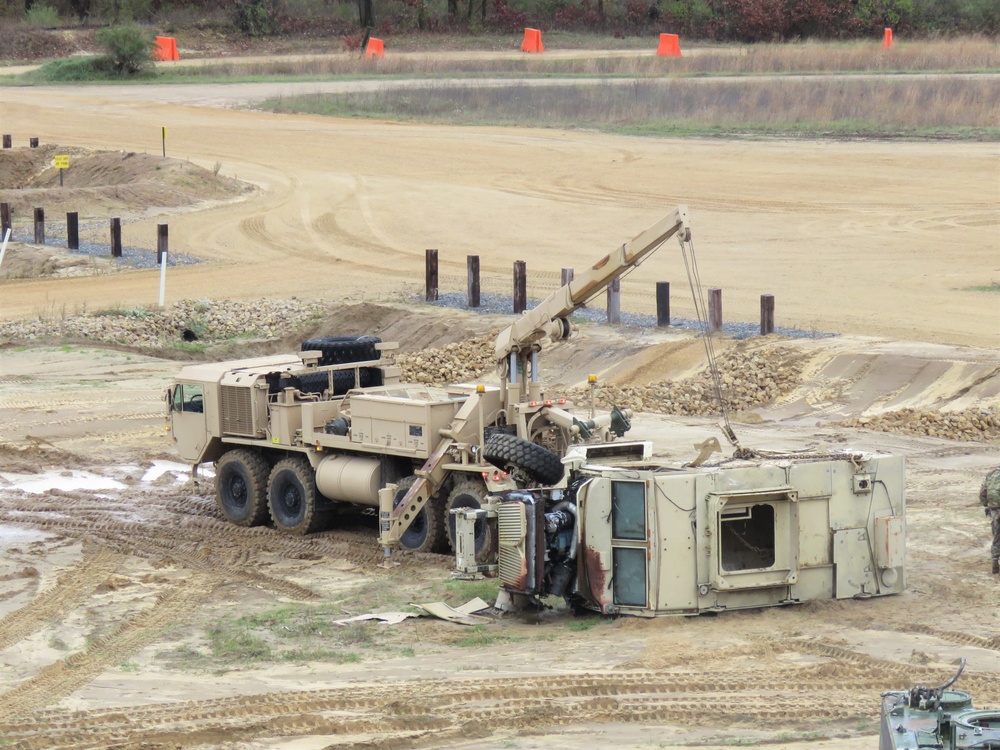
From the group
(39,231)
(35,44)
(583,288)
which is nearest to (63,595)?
(583,288)

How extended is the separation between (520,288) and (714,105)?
75.6 feet

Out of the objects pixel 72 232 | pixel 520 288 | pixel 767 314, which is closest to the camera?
pixel 767 314

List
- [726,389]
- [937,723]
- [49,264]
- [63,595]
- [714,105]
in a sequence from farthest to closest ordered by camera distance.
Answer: [714,105], [49,264], [726,389], [63,595], [937,723]

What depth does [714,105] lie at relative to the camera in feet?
163

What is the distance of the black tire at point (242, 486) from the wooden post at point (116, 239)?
16.7 metres

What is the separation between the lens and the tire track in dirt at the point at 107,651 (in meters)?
12.4

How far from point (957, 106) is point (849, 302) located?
20.1 m

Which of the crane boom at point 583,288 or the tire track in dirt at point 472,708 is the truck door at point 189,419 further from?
the tire track in dirt at point 472,708

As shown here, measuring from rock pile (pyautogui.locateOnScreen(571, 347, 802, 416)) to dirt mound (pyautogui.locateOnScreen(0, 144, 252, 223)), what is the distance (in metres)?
19.5

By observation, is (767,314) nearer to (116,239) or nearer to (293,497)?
(293,497)

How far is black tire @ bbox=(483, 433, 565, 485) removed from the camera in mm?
15062

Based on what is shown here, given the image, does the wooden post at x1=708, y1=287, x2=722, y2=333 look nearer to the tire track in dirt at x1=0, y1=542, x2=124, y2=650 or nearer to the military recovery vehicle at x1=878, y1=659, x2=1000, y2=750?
the tire track in dirt at x1=0, y1=542, x2=124, y2=650

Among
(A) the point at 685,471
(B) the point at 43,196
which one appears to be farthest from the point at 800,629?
(B) the point at 43,196

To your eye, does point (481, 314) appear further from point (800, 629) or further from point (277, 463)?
point (800, 629)
